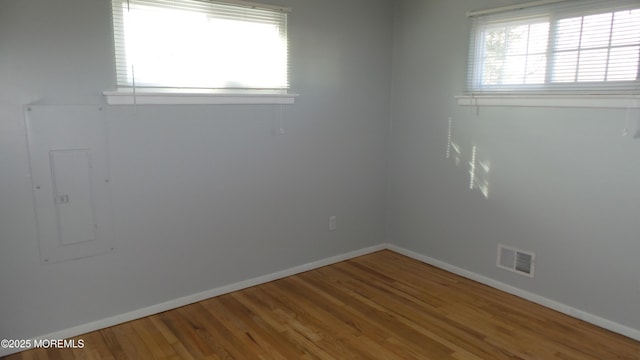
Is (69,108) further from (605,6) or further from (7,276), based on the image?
(605,6)

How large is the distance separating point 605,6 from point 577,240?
1.49 metres

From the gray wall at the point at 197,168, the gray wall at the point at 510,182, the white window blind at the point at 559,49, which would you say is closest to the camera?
the gray wall at the point at 197,168

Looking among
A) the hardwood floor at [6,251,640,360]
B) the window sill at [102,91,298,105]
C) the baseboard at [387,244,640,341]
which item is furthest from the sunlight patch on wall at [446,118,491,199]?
the window sill at [102,91,298,105]

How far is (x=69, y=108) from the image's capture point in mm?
2596

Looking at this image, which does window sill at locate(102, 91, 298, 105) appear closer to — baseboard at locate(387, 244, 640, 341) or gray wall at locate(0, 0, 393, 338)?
gray wall at locate(0, 0, 393, 338)

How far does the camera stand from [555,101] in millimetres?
3029

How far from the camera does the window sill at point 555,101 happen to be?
273 centimetres

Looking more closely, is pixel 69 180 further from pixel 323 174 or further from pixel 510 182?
pixel 510 182

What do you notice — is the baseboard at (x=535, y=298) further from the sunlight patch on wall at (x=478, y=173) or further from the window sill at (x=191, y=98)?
the window sill at (x=191, y=98)

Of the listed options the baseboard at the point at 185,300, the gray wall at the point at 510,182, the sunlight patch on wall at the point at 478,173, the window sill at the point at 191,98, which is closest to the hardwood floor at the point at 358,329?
the baseboard at the point at 185,300

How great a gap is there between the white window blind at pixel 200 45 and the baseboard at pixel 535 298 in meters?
1.95

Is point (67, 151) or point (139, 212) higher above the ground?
point (67, 151)

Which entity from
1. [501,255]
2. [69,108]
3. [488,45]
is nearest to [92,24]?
[69,108]

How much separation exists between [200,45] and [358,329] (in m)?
2.13
